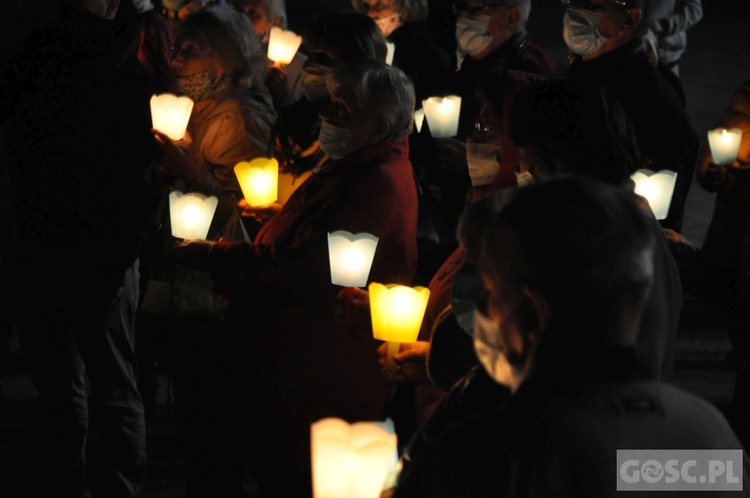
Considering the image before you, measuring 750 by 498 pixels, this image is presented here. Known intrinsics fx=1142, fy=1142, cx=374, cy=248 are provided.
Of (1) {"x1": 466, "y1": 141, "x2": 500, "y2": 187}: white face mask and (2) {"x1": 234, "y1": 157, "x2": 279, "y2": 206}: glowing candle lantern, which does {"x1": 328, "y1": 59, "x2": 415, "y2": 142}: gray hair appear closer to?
(1) {"x1": 466, "y1": 141, "x2": 500, "y2": 187}: white face mask

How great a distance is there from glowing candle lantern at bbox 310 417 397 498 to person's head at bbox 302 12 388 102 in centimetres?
282

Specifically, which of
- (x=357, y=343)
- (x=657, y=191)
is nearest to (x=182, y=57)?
(x=357, y=343)

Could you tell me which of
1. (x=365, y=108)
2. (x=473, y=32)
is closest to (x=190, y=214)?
(x=365, y=108)

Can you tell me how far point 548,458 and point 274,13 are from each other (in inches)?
236

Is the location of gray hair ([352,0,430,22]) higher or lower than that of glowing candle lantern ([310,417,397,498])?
higher

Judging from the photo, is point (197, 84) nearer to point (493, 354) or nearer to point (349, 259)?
point (349, 259)

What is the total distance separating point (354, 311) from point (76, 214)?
6.05 ft

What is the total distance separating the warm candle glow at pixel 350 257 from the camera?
3.67 metres

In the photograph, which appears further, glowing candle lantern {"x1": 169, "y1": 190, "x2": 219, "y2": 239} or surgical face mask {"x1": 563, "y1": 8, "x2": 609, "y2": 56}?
surgical face mask {"x1": 563, "y1": 8, "x2": 609, "y2": 56}

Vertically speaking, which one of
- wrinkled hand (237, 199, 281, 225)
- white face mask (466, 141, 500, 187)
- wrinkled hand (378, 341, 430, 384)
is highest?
white face mask (466, 141, 500, 187)

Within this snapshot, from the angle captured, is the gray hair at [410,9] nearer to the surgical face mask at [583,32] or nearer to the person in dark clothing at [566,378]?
the surgical face mask at [583,32]

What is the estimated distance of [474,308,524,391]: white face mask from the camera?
6.58ft

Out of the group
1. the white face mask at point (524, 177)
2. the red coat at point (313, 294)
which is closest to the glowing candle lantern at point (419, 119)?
the red coat at point (313, 294)

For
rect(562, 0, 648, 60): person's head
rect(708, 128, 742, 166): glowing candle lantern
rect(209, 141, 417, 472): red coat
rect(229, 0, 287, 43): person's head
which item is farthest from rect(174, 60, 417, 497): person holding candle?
rect(229, 0, 287, 43): person's head
